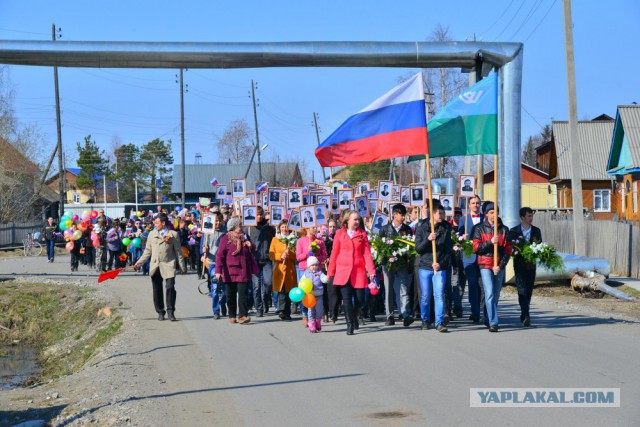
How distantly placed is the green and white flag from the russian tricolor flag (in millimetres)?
671

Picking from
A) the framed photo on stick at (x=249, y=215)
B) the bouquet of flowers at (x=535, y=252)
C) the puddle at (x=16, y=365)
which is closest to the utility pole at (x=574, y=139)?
the bouquet of flowers at (x=535, y=252)

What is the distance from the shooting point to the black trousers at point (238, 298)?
14.8 metres

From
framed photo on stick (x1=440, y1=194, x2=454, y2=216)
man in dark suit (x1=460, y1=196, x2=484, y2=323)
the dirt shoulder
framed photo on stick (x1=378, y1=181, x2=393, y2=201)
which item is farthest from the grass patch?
the dirt shoulder

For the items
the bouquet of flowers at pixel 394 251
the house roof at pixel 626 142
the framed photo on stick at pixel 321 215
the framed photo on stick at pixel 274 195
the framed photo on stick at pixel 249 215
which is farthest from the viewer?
the house roof at pixel 626 142

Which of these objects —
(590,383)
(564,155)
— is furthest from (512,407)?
(564,155)

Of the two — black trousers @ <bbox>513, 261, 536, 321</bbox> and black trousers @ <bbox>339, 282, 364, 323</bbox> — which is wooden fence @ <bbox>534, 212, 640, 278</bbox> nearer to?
black trousers @ <bbox>513, 261, 536, 321</bbox>

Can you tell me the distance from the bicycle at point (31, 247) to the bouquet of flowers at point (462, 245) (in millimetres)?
34794

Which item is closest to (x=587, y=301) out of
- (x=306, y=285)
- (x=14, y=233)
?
(x=306, y=285)

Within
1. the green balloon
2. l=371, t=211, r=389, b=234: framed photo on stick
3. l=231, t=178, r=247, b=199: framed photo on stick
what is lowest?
the green balloon

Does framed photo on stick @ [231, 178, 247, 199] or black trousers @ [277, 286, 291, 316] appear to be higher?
framed photo on stick @ [231, 178, 247, 199]

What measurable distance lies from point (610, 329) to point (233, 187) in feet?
39.1

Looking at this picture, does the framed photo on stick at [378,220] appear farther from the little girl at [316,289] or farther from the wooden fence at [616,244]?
the wooden fence at [616,244]

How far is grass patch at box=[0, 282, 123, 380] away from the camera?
15172mm

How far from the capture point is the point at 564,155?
56906mm
